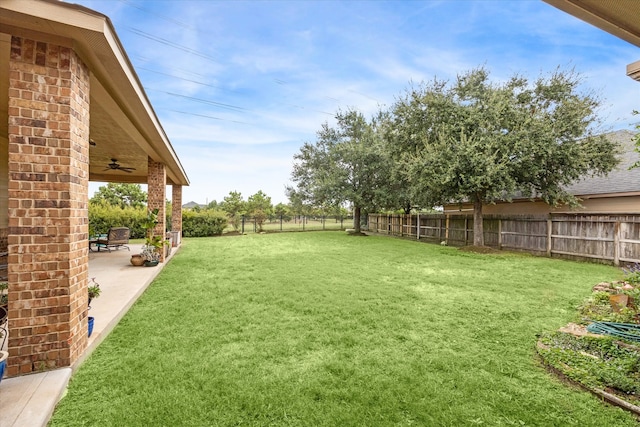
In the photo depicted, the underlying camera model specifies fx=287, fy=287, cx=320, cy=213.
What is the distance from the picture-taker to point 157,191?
25.3 feet

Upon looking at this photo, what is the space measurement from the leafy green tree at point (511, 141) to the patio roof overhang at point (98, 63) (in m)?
9.28

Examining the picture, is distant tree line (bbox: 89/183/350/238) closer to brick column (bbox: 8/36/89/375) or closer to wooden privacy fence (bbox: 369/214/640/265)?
wooden privacy fence (bbox: 369/214/640/265)

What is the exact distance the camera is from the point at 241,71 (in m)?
21.1

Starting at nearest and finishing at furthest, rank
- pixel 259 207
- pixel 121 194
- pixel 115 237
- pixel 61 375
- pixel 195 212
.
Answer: pixel 61 375, pixel 115 237, pixel 195 212, pixel 259 207, pixel 121 194

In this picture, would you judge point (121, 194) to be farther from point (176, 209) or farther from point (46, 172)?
point (46, 172)

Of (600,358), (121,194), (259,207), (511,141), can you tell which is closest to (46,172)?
(600,358)

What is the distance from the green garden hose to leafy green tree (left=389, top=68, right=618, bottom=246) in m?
7.06

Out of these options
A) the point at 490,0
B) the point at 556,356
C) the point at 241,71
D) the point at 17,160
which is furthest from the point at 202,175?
the point at 556,356

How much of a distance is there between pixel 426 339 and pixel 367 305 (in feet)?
4.27

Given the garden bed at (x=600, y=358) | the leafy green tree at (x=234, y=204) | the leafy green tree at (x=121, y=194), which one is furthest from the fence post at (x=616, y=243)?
the leafy green tree at (x=121, y=194)

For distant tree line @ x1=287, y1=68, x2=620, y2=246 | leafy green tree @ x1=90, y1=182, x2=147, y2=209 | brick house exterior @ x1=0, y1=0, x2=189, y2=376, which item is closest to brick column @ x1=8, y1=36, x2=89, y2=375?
brick house exterior @ x1=0, y1=0, x2=189, y2=376

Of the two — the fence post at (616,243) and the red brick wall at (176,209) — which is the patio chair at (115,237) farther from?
the fence post at (616,243)

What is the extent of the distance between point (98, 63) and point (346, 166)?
619 inches

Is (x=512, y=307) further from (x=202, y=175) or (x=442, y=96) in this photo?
(x=202, y=175)
